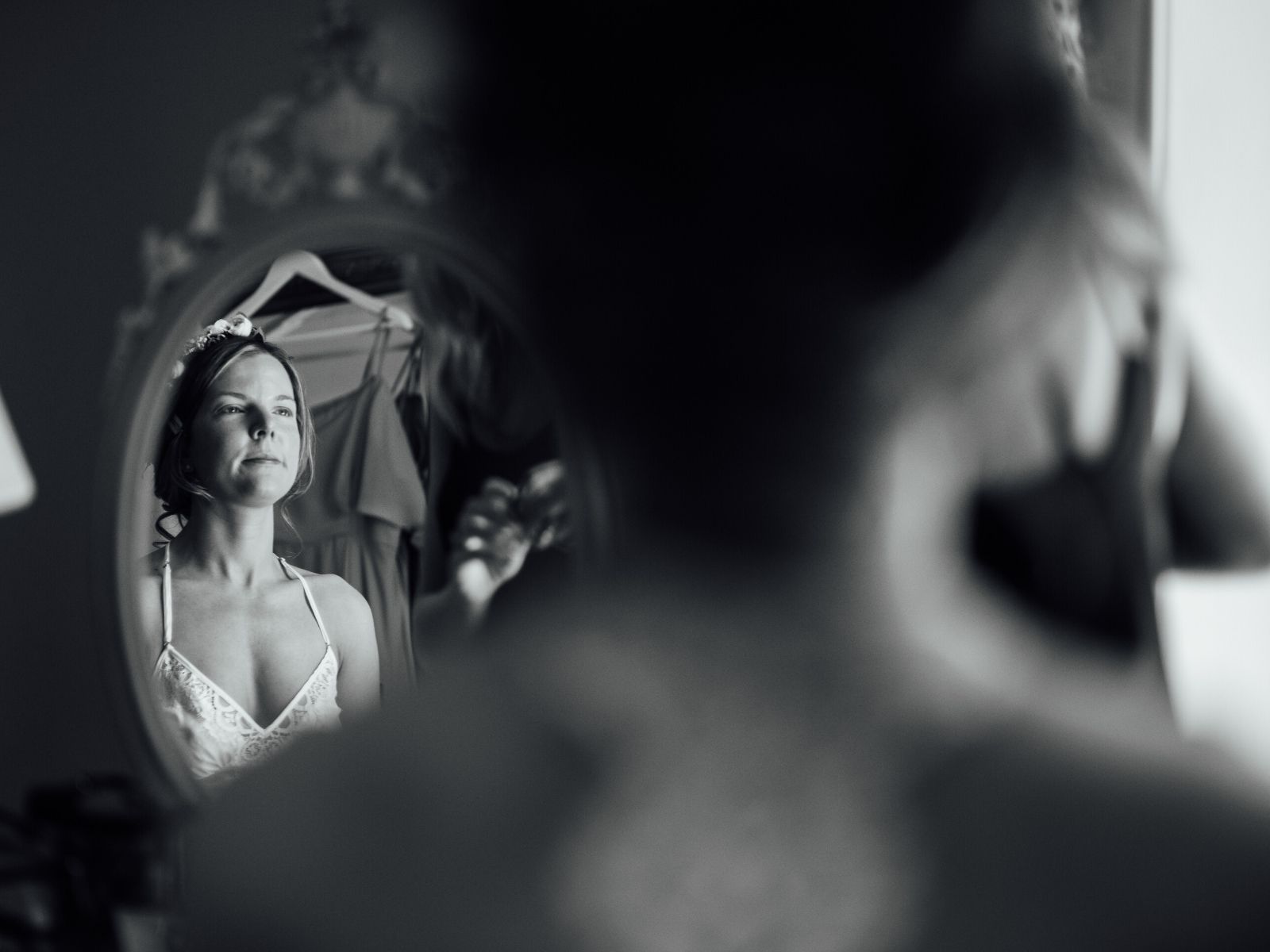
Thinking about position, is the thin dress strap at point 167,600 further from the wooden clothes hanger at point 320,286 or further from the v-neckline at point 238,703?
the wooden clothes hanger at point 320,286

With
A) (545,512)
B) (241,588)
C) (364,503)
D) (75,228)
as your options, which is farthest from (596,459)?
(75,228)

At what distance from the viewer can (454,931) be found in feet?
2.32

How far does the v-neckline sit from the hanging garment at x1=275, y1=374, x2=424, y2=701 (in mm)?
54

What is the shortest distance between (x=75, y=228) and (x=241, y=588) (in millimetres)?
278

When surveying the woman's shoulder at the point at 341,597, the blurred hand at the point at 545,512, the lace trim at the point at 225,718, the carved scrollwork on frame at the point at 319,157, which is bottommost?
the lace trim at the point at 225,718

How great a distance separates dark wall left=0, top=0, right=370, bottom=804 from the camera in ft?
2.49

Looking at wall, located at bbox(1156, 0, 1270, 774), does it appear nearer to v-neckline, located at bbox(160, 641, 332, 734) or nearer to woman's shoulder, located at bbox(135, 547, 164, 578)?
v-neckline, located at bbox(160, 641, 332, 734)

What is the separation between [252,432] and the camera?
0.75 meters

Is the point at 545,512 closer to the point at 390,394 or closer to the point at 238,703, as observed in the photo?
the point at 390,394

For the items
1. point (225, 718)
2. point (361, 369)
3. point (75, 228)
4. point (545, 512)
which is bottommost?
point (225, 718)

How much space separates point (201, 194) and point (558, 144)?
0.81 feet

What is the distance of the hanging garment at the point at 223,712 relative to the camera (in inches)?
29.3

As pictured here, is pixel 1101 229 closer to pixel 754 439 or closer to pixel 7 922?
pixel 754 439

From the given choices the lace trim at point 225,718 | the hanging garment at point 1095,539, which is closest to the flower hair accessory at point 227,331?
the lace trim at point 225,718
